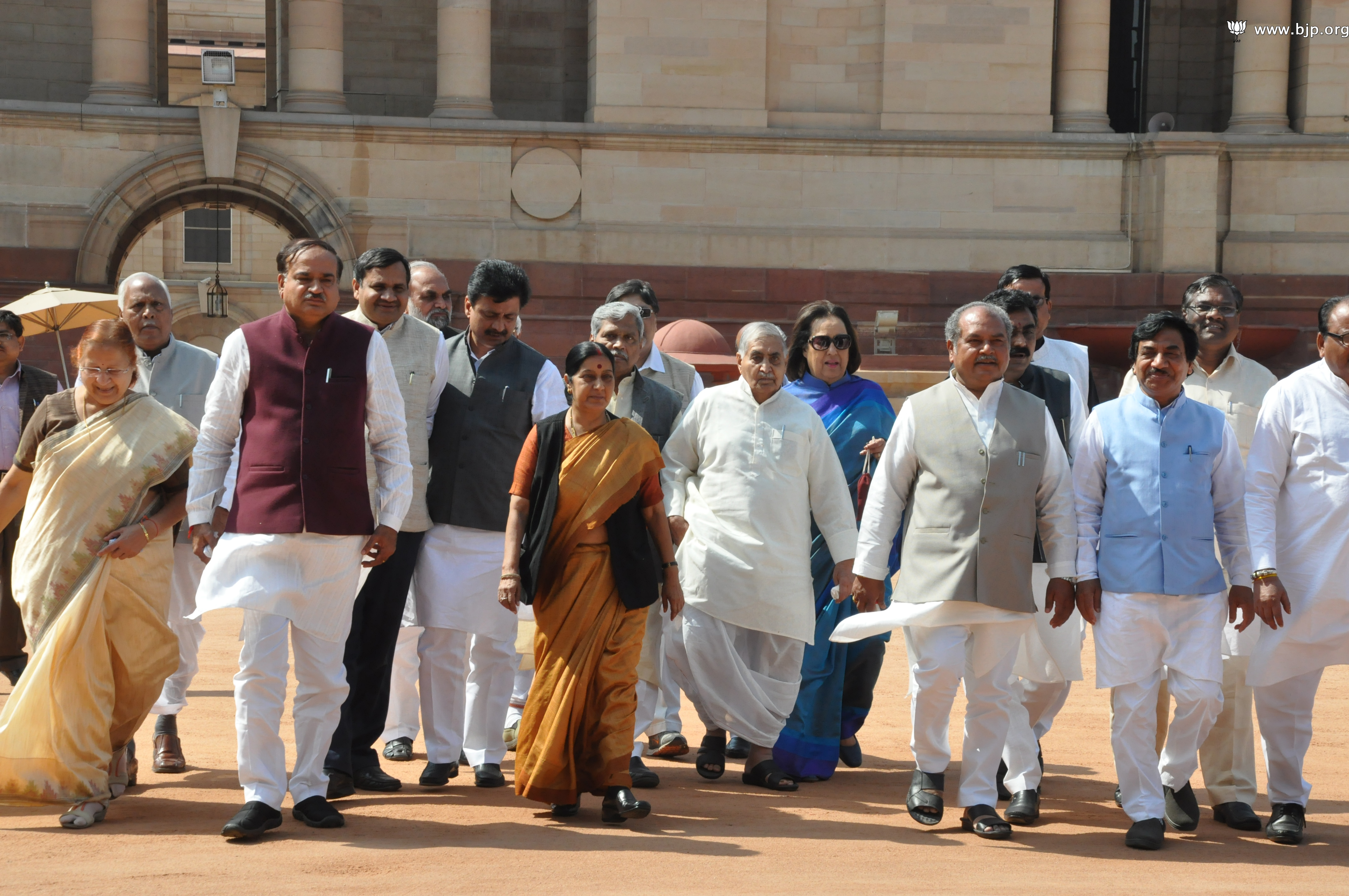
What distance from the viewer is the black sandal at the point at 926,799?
6.09 metres

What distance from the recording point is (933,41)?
64.7 ft

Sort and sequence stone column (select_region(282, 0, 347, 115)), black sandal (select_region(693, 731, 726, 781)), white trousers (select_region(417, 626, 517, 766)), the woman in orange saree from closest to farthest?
the woman in orange saree → white trousers (select_region(417, 626, 517, 766)) → black sandal (select_region(693, 731, 726, 781)) → stone column (select_region(282, 0, 347, 115))

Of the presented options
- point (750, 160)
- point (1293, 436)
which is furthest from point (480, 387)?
point (750, 160)

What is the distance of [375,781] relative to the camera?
6.54 metres

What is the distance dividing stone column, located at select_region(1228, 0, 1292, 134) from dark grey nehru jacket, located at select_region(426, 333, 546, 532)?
16398 mm

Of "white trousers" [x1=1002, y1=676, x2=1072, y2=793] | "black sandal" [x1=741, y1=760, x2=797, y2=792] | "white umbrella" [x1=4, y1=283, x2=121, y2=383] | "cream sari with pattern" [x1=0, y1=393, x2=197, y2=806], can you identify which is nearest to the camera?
"cream sari with pattern" [x1=0, y1=393, x2=197, y2=806]

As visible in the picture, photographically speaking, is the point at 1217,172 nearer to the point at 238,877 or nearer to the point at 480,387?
the point at 480,387

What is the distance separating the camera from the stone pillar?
19.1 m

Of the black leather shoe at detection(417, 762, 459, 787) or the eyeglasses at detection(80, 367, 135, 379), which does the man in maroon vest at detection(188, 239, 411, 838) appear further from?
the black leather shoe at detection(417, 762, 459, 787)

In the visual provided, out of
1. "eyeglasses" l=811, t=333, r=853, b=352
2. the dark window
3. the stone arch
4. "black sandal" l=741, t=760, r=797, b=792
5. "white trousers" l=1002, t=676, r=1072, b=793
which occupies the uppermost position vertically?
the dark window

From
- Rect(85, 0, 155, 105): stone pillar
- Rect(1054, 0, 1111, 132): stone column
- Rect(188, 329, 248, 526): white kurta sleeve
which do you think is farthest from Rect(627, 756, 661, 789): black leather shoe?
Rect(1054, 0, 1111, 132): stone column

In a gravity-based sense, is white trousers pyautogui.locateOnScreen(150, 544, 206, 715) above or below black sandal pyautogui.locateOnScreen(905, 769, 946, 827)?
above

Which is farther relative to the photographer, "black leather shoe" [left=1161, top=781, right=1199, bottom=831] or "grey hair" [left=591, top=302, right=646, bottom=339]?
"grey hair" [left=591, top=302, right=646, bottom=339]

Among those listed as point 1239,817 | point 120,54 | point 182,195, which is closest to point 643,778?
point 1239,817
